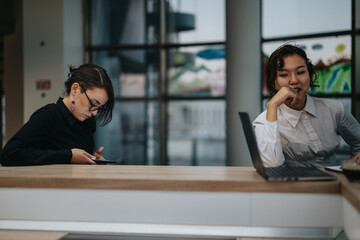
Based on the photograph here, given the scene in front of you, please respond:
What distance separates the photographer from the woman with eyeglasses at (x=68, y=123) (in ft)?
5.51

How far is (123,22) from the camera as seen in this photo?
17.8ft

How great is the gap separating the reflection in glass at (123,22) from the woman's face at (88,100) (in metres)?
3.59

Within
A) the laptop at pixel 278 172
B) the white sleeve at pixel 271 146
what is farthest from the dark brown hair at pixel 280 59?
the laptop at pixel 278 172

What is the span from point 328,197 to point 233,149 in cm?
333

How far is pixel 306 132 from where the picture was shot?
186 cm

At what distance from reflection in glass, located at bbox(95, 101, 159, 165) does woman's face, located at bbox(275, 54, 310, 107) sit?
3.63 meters

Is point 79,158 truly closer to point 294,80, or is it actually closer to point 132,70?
point 294,80

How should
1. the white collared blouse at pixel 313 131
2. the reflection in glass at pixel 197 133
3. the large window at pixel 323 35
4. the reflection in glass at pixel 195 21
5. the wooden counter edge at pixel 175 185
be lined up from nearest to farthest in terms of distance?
1. the wooden counter edge at pixel 175 185
2. the white collared blouse at pixel 313 131
3. the large window at pixel 323 35
4. the reflection in glass at pixel 195 21
5. the reflection in glass at pixel 197 133

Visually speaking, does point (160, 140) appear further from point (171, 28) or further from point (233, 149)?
point (171, 28)

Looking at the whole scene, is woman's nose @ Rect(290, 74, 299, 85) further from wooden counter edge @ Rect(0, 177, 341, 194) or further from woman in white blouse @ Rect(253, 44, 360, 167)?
wooden counter edge @ Rect(0, 177, 341, 194)

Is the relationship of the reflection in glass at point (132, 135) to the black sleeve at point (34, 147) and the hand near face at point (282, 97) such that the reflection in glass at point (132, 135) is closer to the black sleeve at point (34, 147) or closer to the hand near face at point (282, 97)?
the black sleeve at point (34, 147)

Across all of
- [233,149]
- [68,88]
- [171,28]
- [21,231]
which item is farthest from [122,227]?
[171,28]

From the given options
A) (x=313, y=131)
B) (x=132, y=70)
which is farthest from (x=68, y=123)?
(x=132, y=70)

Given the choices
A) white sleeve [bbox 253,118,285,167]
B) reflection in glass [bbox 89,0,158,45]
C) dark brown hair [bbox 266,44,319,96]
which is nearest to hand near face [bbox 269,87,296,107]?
white sleeve [bbox 253,118,285,167]
